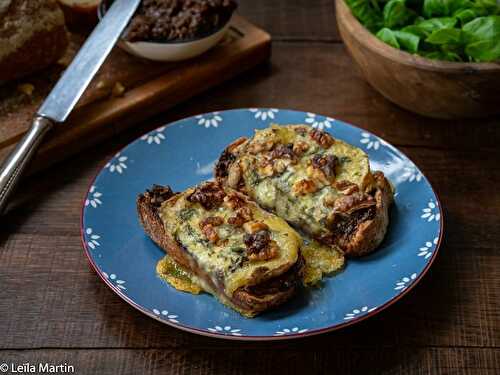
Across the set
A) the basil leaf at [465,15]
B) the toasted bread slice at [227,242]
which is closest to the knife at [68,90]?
the toasted bread slice at [227,242]

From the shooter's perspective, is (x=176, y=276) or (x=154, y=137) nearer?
(x=176, y=276)

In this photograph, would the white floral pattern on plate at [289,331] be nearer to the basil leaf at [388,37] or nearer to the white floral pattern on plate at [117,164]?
the white floral pattern on plate at [117,164]

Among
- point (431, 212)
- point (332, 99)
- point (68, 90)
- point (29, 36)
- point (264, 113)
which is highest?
point (29, 36)

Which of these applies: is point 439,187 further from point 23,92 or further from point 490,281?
point 23,92

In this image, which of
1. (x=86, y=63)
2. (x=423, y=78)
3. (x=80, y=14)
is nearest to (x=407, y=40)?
(x=423, y=78)

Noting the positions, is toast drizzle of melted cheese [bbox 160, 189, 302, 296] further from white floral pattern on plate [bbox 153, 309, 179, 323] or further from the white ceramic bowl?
the white ceramic bowl

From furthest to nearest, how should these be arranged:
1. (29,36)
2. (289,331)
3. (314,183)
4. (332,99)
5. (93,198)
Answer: (332,99), (29,36), (93,198), (314,183), (289,331)

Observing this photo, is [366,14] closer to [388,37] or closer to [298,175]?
[388,37]
